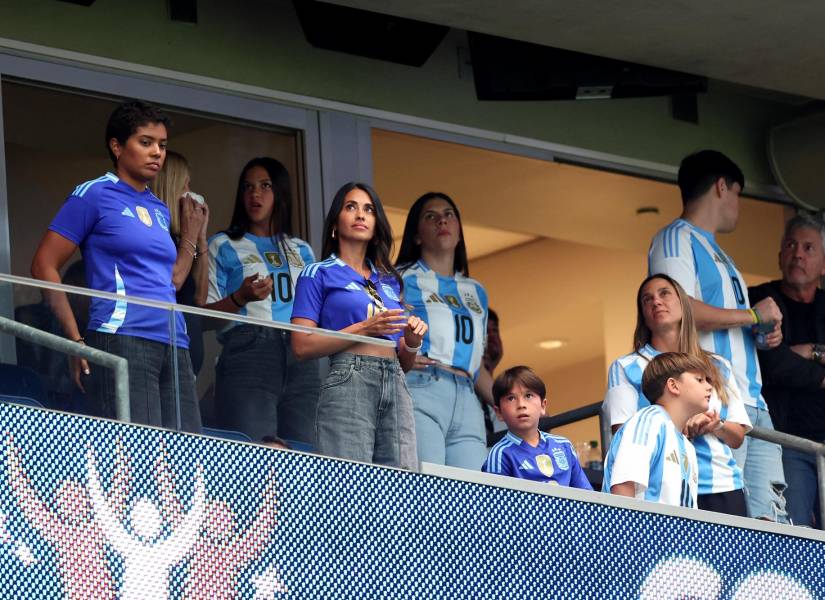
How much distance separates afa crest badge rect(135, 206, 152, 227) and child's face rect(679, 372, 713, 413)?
1.93 m

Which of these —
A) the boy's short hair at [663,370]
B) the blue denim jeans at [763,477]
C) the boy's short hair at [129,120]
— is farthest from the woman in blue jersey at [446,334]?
the boy's short hair at [129,120]

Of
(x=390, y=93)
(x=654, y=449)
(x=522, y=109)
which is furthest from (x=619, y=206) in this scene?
(x=654, y=449)

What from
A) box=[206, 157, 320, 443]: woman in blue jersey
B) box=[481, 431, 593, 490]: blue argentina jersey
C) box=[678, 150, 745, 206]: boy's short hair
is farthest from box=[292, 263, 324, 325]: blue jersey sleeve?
box=[678, 150, 745, 206]: boy's short hair

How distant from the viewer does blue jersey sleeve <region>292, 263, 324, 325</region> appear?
20.8 ft

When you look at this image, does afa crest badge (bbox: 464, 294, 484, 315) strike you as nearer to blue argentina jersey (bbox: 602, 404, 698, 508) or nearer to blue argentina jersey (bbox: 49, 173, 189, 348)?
blue argentina jersey (bbox: 602, 404, 698, 508)

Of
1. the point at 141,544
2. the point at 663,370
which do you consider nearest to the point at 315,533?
the point at 141,544

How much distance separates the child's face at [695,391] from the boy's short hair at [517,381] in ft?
1.92

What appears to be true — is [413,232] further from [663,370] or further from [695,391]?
[695,391]

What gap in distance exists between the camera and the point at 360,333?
20.0 feet

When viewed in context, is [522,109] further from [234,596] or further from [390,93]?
[234,596]

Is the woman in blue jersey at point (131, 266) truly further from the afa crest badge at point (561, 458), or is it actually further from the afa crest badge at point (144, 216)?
the afa crest badge at point (561, 458)

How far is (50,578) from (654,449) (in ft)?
7.41

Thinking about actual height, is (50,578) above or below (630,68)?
below

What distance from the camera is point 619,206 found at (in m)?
11.8
